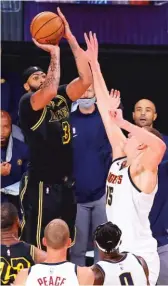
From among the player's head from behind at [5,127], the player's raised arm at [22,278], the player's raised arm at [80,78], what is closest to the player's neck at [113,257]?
the player's raised arm at [22,278]

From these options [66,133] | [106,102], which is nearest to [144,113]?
[106,102]

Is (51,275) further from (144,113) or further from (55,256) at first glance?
(144,113)

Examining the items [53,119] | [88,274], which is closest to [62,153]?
[53,119]

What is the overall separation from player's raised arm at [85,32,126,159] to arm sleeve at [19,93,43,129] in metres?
0.44

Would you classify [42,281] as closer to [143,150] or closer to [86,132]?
[143,150]

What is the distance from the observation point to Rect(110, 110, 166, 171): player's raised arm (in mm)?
4789

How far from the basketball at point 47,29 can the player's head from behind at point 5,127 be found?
97 centimetres

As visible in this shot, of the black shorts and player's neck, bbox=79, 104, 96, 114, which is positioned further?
player's neck, bbox=79, 104, 96, 114

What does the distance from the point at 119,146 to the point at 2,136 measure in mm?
1373

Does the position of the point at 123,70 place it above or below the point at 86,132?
above

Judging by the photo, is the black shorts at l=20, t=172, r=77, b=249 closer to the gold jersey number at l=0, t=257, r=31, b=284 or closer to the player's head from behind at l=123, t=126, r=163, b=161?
the player's head from behind at l=123, t=126, r=163, b=161

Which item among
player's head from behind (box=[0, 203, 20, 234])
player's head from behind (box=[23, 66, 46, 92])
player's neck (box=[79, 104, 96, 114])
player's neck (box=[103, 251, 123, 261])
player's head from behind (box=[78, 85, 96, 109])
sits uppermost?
player's head from behind (box=[23, 66, 46, 92])

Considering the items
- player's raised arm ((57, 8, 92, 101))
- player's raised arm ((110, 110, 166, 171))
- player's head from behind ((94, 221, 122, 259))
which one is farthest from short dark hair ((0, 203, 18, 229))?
player's raised arm ((57, 8, 92, 101))

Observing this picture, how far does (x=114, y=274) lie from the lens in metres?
4.04
